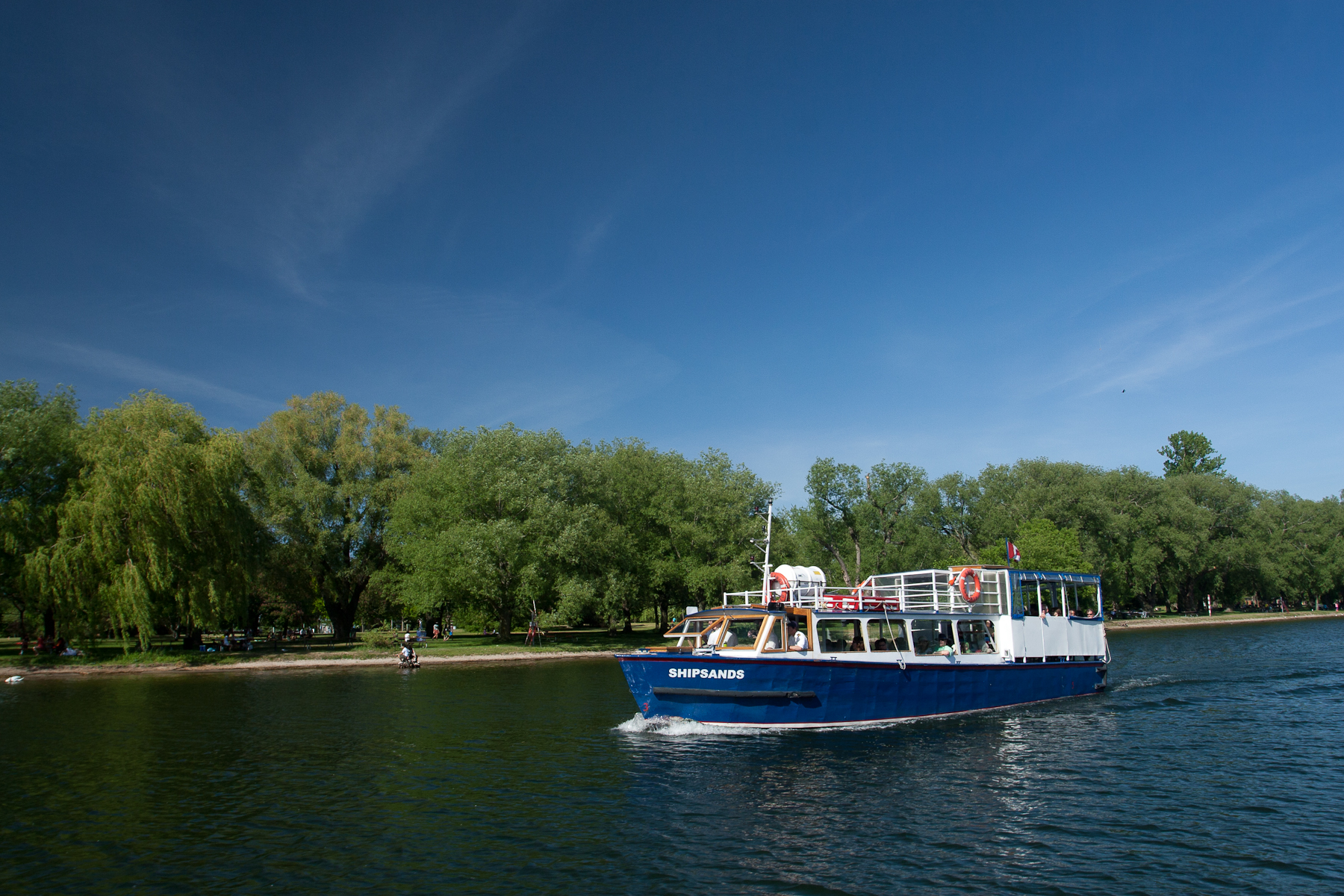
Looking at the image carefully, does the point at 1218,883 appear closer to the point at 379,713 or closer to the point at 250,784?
the point at 250,784

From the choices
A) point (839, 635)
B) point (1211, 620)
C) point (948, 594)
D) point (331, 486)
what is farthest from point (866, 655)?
point (1211, 620)

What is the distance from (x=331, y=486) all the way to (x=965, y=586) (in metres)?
56.9

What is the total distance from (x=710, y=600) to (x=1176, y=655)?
3800 centimetres

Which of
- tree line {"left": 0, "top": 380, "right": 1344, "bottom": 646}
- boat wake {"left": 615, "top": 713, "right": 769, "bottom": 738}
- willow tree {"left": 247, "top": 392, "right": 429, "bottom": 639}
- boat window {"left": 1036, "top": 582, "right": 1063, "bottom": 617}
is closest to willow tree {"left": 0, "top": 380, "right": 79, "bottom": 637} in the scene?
tree line {"left": 0, "top": 380, "right": 1344, "bottom": 646}

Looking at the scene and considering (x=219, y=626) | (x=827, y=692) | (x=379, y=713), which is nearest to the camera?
(x=827, y=692)

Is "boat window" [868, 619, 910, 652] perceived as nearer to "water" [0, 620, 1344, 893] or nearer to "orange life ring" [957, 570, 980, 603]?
"water" [0, 620, 1344, 893]

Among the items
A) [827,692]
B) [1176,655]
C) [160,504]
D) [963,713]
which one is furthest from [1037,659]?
[160,504]

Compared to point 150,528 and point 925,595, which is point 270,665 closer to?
point 150,528

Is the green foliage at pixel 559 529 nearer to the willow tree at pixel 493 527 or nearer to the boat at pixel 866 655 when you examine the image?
the willow tree at pixel 493 527

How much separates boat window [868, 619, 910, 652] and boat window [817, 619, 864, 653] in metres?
0.46

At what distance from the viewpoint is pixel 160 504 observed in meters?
50.6

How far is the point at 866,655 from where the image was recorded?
2675 cm

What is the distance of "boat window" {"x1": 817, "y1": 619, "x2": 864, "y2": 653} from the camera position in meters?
26.8

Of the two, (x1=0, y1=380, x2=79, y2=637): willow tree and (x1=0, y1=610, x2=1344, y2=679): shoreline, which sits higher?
(x1=0, y1=380, x2=79, y2=637): willow tree
